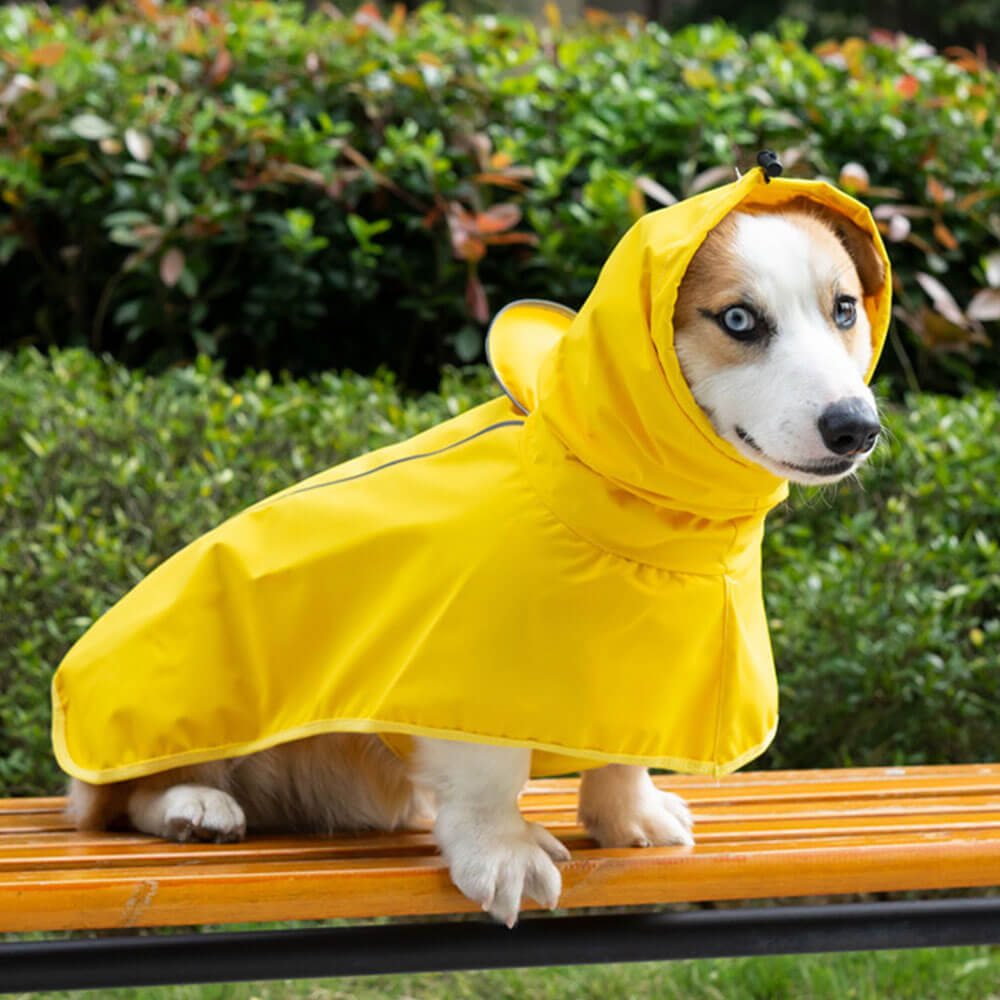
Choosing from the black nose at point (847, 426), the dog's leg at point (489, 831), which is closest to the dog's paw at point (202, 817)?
the dog's leg at point (489, 831)

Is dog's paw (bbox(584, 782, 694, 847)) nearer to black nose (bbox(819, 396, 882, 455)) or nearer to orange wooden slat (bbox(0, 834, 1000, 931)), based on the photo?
orange wooden slat (bbox(0, 834, 1000, 931))

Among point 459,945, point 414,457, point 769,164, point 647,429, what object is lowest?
point 459,945

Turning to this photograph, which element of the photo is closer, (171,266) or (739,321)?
(739,321)

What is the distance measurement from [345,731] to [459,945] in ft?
1.09

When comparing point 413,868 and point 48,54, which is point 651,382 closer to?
point 413,868

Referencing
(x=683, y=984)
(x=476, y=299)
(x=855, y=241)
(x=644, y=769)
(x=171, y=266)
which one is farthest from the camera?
(x=476, y=299)

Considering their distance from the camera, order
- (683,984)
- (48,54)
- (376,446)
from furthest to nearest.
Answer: (48,54), (376,446), (683,984)

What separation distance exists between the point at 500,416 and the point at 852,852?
776 mm

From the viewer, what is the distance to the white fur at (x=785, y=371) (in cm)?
168

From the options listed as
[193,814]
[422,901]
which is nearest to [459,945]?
[422,901]

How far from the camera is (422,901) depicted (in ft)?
5.85

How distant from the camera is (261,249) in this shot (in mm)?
4207

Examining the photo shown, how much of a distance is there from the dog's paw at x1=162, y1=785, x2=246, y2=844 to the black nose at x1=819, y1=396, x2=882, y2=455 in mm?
1001

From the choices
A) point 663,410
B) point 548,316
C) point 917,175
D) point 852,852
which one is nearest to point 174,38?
point 917,175
